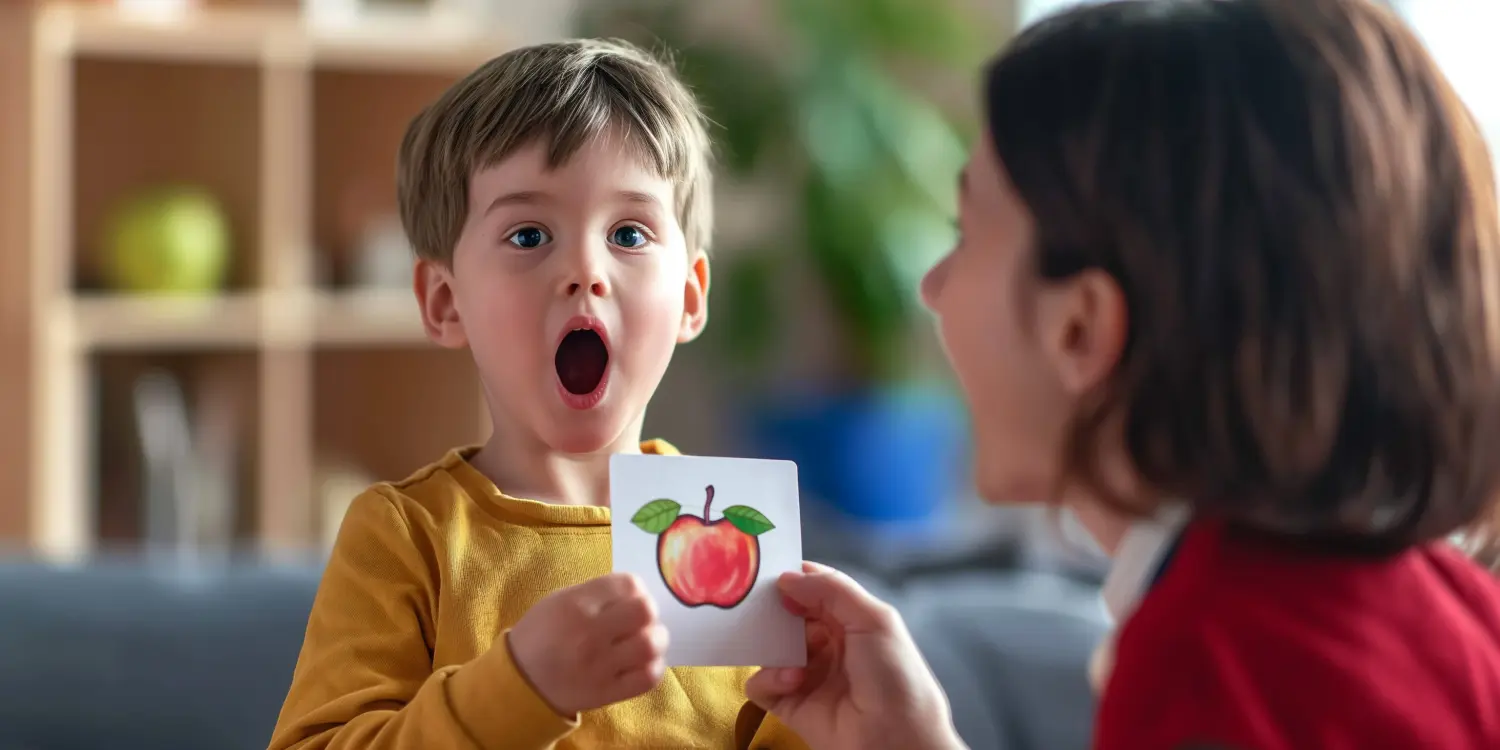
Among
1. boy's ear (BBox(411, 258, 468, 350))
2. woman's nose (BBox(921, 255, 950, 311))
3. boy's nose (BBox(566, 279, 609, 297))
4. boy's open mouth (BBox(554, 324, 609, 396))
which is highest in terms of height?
woman's nose (BBox(921, 255, 950, 311))

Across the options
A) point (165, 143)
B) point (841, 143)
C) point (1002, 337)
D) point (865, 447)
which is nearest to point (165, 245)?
point (165, 143)

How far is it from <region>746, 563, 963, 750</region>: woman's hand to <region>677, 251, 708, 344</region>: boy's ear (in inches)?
9.5

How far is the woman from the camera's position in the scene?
2.52 ft

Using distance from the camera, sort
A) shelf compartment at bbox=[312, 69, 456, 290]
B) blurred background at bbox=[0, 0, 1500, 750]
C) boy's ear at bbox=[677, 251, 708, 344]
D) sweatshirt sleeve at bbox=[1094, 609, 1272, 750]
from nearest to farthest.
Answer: sweatshirt sleeve at bbox=[1094, 609, 1272, 750] < boy's ear at bbox=[677, 251, 708, 344] < blurred background at bbox=[0, 0, 1500, 750] < shelf compartment at bbox=[312, 69, 456, 290]

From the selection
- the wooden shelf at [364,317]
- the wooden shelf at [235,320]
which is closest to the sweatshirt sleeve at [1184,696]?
the wooden shelf at [235,320]

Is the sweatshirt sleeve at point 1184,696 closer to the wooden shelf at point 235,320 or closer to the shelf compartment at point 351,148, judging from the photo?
the wooden shelf at point 235,320

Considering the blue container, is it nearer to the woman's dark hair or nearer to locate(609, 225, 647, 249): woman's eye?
locate(609, 225, 647, 249): woman's eye

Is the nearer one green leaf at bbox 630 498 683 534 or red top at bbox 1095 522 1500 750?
red top at bbox 1095 522 1500 750

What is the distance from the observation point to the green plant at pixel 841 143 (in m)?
3.68

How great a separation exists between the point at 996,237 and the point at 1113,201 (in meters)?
0.10

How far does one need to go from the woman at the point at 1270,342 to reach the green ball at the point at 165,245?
106 inches

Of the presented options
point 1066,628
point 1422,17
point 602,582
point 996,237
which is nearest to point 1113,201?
point 996,237

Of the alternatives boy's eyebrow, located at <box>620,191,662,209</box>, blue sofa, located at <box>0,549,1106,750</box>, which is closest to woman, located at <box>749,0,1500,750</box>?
boy's eyebrow, located at <box>620,191,662,209</box>

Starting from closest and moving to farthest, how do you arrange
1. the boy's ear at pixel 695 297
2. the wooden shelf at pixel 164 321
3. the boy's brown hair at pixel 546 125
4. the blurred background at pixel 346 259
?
the boy's brown hair at pixel 546 125
the boy's ear at pixel 695 297
the blurred background at pixel 346 259
the wooden shelf at pixel 164 321
